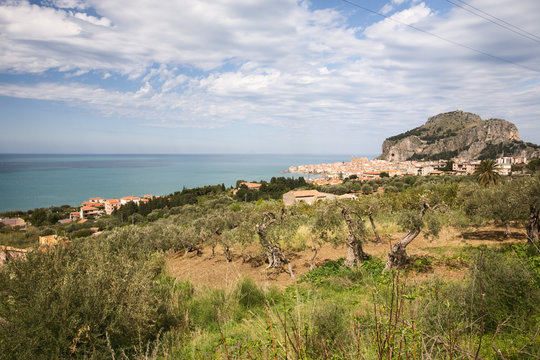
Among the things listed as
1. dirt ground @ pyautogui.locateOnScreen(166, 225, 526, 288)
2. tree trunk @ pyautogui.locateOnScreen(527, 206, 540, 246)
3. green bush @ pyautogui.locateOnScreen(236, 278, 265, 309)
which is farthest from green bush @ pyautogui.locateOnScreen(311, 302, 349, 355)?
tree trunk @ pyautogui.locateOnScreen(527, 206, 540, 246)

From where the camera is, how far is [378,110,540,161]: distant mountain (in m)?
132

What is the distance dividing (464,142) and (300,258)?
555 ft

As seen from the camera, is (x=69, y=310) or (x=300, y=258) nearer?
(x=69, y=310)

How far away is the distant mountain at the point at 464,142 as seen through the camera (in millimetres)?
131837

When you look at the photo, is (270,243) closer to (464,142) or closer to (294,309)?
(294,309)

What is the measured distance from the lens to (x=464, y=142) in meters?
146

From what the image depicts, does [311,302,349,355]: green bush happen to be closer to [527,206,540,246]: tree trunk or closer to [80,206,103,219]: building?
[527,206,540,246]: tree trunk

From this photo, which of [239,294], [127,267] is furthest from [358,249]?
[127,267]

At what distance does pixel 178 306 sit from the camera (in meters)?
6.48

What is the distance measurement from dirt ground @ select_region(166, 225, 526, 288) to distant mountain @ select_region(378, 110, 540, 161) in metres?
140

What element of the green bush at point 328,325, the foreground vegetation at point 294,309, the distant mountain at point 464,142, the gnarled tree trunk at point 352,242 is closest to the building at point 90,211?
the foreground vegetation at point 294,309

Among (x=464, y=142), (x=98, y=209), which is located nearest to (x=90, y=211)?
(x=98, y=209)

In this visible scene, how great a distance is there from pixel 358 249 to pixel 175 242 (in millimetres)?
10313

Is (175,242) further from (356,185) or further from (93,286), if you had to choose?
(356,185)
